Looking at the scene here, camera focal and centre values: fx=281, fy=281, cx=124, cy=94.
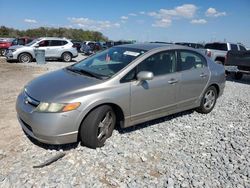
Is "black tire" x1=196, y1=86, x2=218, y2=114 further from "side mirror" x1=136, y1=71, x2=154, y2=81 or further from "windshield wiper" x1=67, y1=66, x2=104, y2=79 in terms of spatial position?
"windshield wiper" x1=67, y1=66, x2=104, y2=79

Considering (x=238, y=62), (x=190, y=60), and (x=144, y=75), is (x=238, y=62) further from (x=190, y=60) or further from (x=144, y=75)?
(x=144, y=75)

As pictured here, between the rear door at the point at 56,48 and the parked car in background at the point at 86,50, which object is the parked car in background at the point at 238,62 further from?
the parked car in background at the point at 86,50

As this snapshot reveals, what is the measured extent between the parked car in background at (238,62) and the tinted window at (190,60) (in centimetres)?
675

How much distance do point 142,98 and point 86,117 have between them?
3.66 feet

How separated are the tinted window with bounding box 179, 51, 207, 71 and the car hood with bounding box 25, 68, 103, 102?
2032 millimetres

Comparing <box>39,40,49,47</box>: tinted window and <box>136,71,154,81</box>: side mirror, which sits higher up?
<box>39,40,49,47</box>: tinted window

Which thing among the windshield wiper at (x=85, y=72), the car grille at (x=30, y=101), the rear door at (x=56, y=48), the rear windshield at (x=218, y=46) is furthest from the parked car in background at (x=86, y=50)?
the car grille at (x=30, y=101)

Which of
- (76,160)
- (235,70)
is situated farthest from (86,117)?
(235,70)

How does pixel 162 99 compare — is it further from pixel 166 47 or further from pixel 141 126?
pixel 166 47

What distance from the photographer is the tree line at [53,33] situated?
59256 mm

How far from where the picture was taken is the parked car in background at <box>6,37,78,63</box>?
1852cm

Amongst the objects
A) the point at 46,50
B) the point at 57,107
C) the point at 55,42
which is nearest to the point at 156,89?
the point at 57,107

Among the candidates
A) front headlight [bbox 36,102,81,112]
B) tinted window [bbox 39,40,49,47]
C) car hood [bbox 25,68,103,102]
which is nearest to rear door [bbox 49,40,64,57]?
tinted window [bbox 39,40,49,47]

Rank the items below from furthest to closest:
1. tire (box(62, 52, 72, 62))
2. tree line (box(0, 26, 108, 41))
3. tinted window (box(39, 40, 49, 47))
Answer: tree line (box(0, 26, 108, 41))
tire (box(62, 52, 72, 62))
tinted window (box(39, 40, 49, 47))
